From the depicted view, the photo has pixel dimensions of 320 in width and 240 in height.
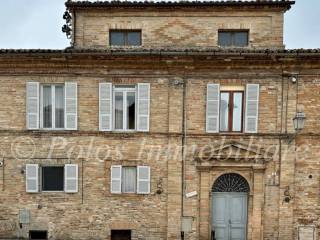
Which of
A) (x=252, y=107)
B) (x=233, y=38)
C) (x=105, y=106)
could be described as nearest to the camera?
(x=252, y=107)

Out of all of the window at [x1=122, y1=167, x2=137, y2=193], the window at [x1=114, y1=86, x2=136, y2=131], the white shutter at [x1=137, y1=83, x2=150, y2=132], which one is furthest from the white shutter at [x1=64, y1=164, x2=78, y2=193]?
the white shutter at [x1=137, y1=83, x2=150, y2=132]

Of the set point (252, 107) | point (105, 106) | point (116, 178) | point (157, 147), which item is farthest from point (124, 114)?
point (252, 107)

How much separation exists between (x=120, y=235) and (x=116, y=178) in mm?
2153

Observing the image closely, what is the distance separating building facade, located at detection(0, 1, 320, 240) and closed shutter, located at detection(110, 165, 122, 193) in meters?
0.05

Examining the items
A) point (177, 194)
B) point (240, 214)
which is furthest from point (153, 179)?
point (240, 214)

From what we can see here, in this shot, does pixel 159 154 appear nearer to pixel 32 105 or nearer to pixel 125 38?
pixel 32 105

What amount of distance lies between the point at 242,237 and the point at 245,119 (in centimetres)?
435

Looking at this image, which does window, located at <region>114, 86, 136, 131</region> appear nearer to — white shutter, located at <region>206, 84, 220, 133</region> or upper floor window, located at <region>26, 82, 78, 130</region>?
upper floor window, located at <region>26, 82, 78, 130</region>

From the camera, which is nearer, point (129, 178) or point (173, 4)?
point (129, 178)

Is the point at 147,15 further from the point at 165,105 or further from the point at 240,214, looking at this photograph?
the point at 240,214

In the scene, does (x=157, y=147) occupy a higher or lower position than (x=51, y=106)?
lower

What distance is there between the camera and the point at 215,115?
1183cm

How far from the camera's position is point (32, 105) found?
11.9 metres

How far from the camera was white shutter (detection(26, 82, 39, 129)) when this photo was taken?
11898mm
